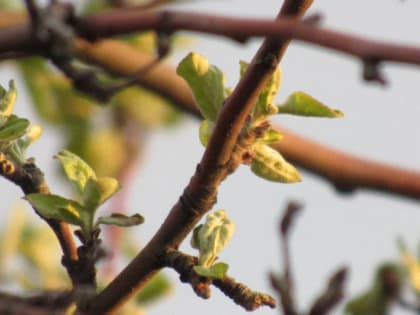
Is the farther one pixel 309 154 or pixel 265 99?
pixel 309 154

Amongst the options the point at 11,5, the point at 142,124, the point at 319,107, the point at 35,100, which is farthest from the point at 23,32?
the point at 142,124

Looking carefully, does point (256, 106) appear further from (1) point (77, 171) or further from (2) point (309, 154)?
(2) point (309, 154)

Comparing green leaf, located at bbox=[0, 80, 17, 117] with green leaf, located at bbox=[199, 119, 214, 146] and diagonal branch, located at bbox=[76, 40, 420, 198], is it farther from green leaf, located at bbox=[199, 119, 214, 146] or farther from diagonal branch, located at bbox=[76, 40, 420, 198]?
diagonal branch, located at bbox=[76, 40, 420, 198]

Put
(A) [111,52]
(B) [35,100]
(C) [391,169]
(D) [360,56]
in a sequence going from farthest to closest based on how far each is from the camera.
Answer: (B) [35,100] → (A) [111,52] → (C) [391,169] → (D) [360,56]

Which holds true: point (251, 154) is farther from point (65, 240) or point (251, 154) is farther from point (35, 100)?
point (35, 100)

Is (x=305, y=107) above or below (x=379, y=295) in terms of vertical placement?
above

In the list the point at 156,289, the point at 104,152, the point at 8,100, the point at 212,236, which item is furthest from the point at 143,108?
the point at 212,236

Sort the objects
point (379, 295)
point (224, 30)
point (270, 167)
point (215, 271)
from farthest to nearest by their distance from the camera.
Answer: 1. point (379, 295)
2. point (224, 30)
3. point (270, 167)
4. point (215, 271)
